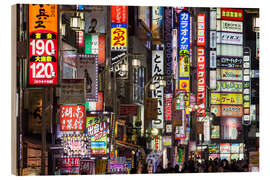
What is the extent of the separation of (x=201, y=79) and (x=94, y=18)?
227 centimetres

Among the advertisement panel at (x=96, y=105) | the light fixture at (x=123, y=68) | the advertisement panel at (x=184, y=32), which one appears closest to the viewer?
the advertisement panel at (x=96, y=105)

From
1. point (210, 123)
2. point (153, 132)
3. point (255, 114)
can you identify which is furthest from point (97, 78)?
point (255, 114)

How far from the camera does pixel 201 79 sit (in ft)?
26.9

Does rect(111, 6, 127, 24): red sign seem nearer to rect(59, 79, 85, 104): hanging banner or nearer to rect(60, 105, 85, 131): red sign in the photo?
rect(59, 79, 85, 104): hanging banner

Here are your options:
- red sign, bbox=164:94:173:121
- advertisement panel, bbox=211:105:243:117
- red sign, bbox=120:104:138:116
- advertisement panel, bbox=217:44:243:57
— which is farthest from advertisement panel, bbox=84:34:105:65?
advertisement panel, bbox=211:105:243:117

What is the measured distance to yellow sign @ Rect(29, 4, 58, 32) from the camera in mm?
7617

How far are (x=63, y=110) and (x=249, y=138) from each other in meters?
3.47

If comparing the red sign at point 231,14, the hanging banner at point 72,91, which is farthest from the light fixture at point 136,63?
the red sign at point 231,14

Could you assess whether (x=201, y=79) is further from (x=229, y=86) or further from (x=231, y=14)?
(x=231, y=14)

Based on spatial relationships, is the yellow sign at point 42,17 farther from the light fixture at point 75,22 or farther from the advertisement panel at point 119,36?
the advertisement panel at point 119,36

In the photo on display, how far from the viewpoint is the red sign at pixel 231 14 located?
27.0 feet

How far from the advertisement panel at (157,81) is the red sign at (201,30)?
2.58ft

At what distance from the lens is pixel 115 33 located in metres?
7.93

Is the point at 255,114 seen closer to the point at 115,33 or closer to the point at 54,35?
the point at 115,33
